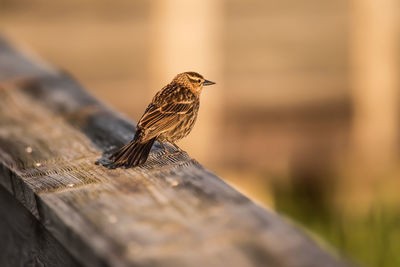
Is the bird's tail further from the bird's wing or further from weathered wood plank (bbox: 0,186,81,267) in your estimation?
the bird's wing

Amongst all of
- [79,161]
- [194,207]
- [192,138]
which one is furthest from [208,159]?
[194,207]

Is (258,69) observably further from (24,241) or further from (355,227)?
(24,241)

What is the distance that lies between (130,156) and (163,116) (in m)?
1.51

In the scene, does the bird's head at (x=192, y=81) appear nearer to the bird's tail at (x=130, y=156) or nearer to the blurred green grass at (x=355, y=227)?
the blurred green grass at (x=355, y=227)

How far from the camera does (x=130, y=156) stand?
212 centimetres

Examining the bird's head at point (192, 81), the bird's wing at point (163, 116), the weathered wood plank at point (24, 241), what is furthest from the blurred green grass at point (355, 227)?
the weathered wood plank at point (24, 241)

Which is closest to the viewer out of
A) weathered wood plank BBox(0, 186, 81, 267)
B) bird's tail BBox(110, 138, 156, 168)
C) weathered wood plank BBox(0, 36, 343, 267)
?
weathered wood plank BBox(0, 36, 343, 267)

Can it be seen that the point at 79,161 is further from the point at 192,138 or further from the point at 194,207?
the point at 192,138

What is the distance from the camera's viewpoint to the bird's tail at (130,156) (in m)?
2.10

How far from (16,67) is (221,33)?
566 centimetres

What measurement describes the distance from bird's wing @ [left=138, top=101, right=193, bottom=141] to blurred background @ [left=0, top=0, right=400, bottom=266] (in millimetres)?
4576

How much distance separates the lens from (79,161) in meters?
2.23

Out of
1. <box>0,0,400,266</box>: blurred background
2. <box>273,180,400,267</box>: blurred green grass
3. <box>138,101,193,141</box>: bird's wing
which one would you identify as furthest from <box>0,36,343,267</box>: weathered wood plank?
<box>0,0,400,266</box>: blurred background

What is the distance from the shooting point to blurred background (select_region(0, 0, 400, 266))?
873 cm
